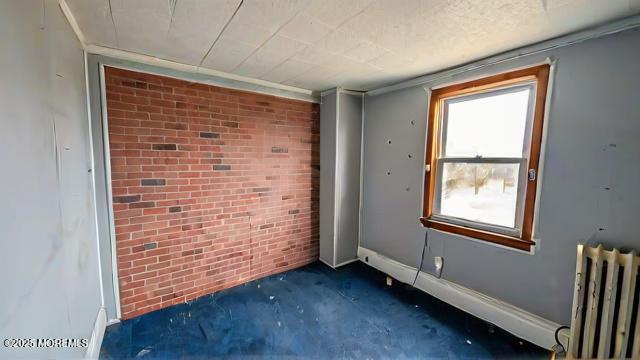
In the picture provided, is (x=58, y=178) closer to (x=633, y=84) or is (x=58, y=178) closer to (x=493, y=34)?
(x=493, y=34)

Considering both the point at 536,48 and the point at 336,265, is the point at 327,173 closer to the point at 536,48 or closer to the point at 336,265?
the point at 336,265

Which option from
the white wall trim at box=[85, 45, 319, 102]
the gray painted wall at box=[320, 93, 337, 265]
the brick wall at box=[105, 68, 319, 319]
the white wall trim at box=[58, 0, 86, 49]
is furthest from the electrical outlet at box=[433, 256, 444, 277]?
the white wall trim at box=[58, 0, 86, 49]

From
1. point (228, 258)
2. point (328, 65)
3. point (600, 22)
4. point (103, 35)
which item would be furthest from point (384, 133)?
point (103, 35)

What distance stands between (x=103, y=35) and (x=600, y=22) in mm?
3357

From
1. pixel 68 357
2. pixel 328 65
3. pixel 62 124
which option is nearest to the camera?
pixel 68 357

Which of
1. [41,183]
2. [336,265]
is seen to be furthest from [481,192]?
[41,183]

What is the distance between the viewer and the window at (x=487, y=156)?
1.95 m

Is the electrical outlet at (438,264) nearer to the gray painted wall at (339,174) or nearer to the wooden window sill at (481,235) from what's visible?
the wooden window sill at (481,235)

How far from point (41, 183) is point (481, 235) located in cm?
298

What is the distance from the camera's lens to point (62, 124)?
1.34m

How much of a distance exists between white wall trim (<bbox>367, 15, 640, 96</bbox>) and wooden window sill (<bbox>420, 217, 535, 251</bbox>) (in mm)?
1488

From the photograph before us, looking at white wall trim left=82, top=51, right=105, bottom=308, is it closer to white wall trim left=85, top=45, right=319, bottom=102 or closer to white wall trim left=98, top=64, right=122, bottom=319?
white wall trim left=98, top=64, right=122, bottom=319

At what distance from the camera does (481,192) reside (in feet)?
7.52

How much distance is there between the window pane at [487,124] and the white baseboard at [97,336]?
11.0 feet
